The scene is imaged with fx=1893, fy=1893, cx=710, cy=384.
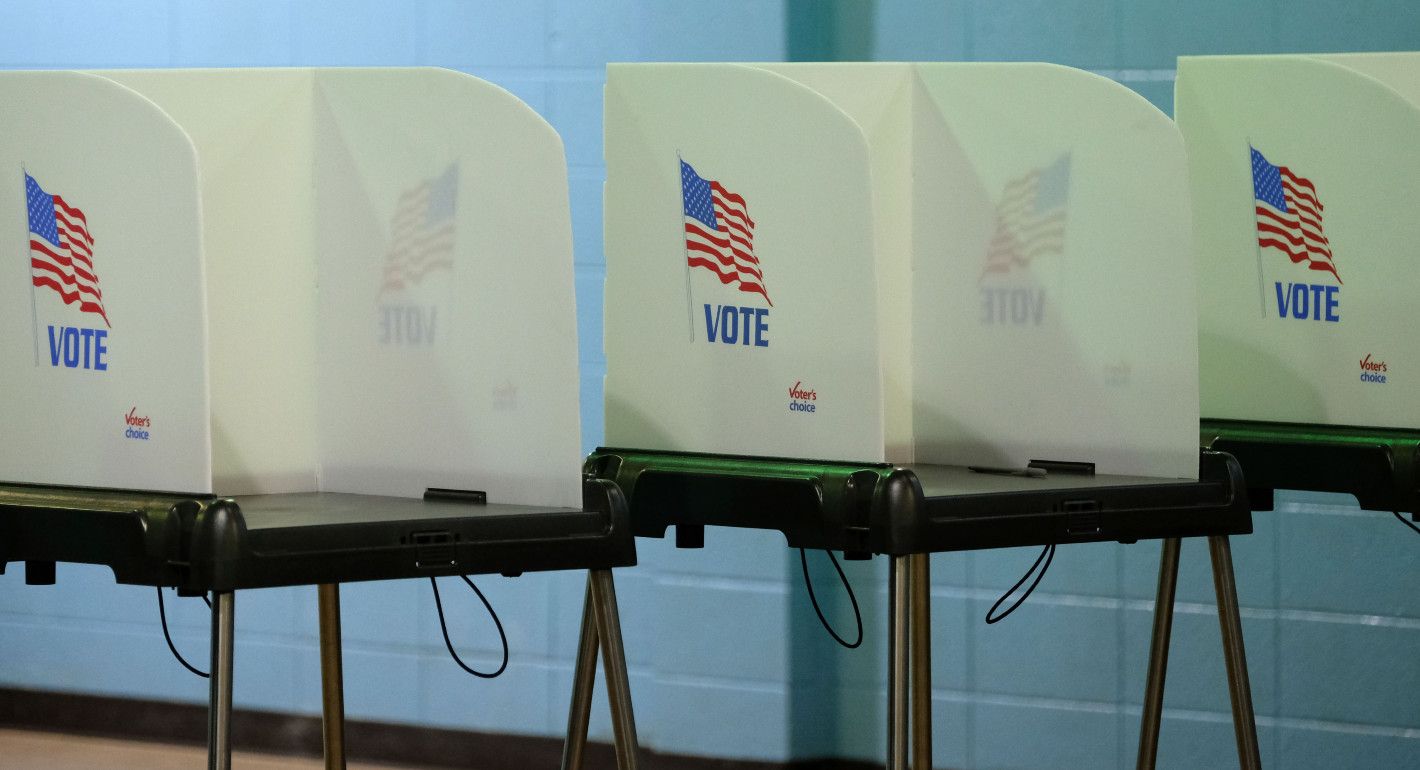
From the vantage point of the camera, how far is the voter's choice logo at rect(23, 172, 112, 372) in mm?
1694

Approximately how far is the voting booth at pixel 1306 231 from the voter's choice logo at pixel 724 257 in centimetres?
59

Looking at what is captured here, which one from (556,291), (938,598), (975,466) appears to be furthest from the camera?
(938,598)

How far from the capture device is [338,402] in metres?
1.91

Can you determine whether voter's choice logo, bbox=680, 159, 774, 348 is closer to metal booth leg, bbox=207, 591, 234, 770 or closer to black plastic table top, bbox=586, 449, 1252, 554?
black plastic table top, bbox=586, 449, 1252, 554

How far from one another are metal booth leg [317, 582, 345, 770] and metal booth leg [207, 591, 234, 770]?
596 mm

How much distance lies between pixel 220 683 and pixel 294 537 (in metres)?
0.14

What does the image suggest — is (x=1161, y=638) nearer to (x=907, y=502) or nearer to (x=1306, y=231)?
(x=1306, y=231)

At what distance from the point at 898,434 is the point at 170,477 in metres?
0.80

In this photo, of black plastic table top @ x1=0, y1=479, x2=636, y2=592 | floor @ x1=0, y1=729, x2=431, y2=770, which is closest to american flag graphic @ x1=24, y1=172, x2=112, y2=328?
black plastic table top @ x1=0, y1=479, x2=636, y2=592

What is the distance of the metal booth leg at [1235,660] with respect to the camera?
2.17m

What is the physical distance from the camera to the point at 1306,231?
2100 mm

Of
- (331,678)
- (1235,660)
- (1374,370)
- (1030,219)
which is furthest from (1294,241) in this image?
(331,678)

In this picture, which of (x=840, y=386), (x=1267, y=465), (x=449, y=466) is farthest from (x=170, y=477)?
(x=1267, y=465)

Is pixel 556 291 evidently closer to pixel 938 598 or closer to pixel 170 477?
pixel 170 477
